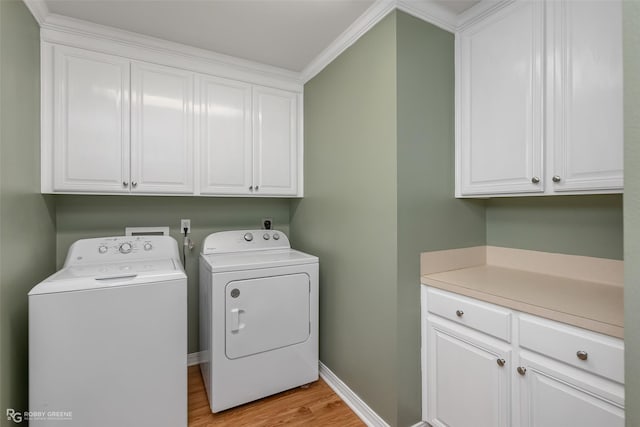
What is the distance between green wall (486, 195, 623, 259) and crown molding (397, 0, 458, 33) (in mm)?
1110

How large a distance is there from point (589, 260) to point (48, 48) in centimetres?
319

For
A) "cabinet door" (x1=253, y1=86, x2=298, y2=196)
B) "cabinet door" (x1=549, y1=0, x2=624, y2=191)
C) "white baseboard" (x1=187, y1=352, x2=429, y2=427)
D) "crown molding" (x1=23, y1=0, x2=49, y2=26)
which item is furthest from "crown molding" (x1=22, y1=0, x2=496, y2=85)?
"white baseboard" (x1=187, y1=352, x2=429, y2=427)

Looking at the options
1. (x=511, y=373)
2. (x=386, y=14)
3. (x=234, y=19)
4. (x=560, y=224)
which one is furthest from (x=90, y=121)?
(x=560, y=224)

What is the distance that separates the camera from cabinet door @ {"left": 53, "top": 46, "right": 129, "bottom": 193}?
1.70 m

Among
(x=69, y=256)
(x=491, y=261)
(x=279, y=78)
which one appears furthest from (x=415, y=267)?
(x=69, y=256)

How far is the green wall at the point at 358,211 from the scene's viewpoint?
1.55m

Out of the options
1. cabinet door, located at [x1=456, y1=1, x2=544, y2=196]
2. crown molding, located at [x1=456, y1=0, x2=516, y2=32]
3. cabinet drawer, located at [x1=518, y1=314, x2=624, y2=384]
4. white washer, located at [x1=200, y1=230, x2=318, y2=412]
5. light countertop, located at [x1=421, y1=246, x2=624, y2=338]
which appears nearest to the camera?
cabinet drawer, located at [x1=518, y1=314, x2=624, y2=384]

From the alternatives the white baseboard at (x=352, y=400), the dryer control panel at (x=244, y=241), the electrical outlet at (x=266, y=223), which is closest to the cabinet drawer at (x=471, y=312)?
the white baseboard at (x=352, y=400)

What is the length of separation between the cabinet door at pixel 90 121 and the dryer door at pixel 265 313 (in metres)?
1.06

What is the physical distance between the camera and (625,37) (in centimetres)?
68

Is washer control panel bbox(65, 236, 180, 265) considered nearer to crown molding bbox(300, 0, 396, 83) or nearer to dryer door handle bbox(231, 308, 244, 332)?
dryer door handle bbox(231, 308, 244, 332)

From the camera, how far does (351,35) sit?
1787 millimetres

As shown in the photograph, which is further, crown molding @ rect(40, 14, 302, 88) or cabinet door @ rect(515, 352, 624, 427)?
crown molding @ rect(40, 14, 302, 88)

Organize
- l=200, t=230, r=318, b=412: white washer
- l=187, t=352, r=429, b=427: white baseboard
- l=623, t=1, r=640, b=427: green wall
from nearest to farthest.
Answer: l=623, t=1, r=640, b=427: green wall, l=187, t=352, r=429, b=427: white baseboard, l=200, t=230, r=318, b=412: white washer
